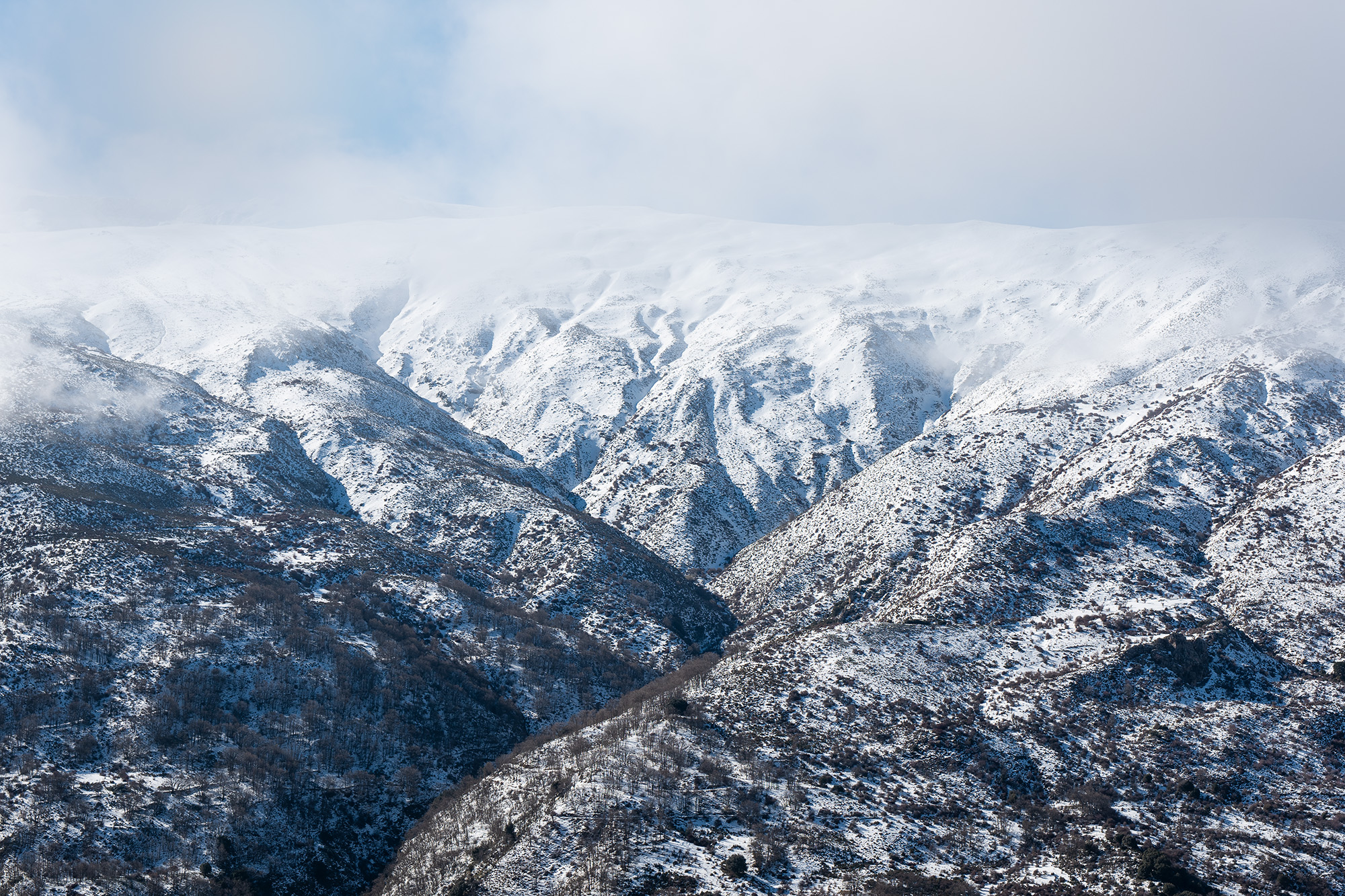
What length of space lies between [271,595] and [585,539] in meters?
40.9

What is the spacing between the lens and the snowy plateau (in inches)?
2761

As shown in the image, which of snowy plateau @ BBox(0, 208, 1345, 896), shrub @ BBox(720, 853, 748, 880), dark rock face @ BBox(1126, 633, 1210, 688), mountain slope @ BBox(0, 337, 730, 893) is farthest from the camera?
dark rock face @ BBox(1126, 633, 1210, 688)

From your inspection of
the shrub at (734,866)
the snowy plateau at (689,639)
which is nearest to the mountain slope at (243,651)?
the snowy plateau at (689,639)

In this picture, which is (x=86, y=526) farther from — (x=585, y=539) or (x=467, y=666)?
(x=585, y=539)

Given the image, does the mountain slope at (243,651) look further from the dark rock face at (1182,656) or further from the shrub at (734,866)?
the dark rock face at (1182,656)

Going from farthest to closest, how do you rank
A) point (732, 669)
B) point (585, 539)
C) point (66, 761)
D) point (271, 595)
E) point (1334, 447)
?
point (585, 539), point (1334, 447), point (271, 595), point (732, 669), point (66, 761)

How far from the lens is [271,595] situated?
10025cm

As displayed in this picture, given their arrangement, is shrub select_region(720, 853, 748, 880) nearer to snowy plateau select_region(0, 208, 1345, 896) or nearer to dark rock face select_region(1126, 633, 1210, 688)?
snowy plateau select_region(0, 208, 1345, 896)

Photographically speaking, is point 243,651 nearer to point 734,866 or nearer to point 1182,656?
point 734,866

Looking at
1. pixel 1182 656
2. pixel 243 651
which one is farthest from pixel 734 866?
pixel 243 651

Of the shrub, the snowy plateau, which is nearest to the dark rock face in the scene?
the snowy plateau

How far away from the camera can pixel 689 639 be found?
11338 cm

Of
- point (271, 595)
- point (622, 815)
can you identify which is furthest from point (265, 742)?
point (622, 815)

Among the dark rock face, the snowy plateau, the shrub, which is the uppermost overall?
the snowy plateau
